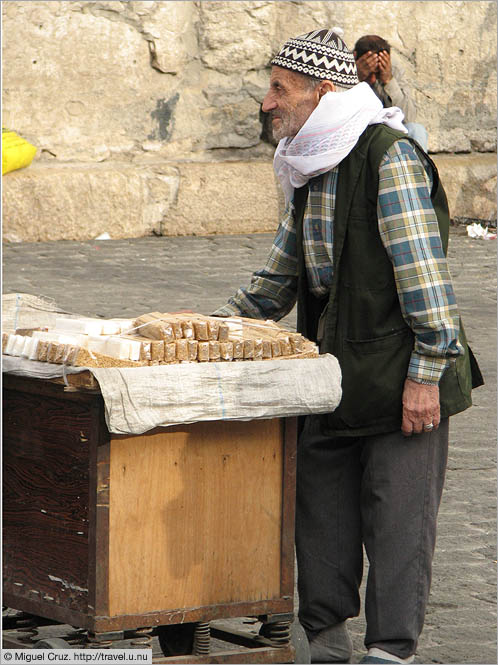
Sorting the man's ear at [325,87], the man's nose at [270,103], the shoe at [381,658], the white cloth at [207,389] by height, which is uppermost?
the man's ear at [325,87]

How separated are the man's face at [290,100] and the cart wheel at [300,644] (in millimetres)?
A: 1277

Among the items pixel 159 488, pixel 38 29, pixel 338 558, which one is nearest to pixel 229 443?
pixel 159 488

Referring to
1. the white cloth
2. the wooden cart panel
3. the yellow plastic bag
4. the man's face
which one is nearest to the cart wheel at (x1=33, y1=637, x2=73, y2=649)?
the wooden cart panel

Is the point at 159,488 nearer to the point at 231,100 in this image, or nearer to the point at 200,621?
the point at 200,621

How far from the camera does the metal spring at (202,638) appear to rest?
9.50ft

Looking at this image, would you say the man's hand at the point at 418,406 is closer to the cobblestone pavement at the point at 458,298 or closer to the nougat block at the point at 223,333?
the nougat block at the point at 223,333

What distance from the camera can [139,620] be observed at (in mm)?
2773

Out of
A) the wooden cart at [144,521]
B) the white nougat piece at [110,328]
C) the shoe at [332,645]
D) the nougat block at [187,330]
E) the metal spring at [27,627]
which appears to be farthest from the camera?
the shoe at [332,645]

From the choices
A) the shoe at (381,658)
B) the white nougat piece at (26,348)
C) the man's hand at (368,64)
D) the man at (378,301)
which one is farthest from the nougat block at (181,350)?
the man's hand at (368,64)

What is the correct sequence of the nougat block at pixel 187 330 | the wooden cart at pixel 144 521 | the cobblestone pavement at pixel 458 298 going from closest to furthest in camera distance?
the wooden cart at pixel 144 521 < the nougat block at pixel 187 330 < the cobblestone pavement at pixel 458 298

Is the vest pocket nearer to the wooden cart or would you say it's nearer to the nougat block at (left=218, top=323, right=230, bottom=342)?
the wooden cart

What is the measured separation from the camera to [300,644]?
10.1 ft

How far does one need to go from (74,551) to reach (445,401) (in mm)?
1011

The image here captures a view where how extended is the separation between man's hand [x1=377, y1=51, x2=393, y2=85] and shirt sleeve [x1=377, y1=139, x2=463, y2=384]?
5183mm
